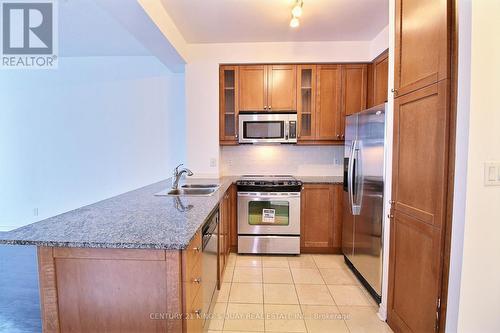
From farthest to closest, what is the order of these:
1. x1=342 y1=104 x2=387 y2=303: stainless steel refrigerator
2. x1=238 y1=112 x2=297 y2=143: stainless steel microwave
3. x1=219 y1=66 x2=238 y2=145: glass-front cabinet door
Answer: x1=219 y1=66 x2=238 y2=145: glass-front cabinet door
x1=238 y1=112 x2=297 y2=143: stainless steel microwave
x1=342 y1=104 x2=387 y2=303: stainless steel refrigerator

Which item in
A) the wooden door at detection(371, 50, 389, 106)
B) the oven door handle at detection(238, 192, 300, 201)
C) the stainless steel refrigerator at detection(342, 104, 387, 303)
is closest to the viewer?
the stainless steel refrigerator at detection(342, 104, 387, 303)

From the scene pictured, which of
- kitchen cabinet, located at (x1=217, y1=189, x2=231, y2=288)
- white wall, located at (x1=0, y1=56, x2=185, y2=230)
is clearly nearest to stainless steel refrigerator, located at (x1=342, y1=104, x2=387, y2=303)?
kitchen cabinet, located at (x1=217, y1=189, x2=231, y2=288)

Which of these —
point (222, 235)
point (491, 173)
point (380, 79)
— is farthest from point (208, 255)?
point (380, 79)

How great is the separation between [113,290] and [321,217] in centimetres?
251

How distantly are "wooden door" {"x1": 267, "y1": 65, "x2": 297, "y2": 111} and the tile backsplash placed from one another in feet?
2.06

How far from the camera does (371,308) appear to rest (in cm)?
211

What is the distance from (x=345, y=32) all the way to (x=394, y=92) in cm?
152

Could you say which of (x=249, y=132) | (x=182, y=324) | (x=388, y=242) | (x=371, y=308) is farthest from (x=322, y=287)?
(x=249, y=132)

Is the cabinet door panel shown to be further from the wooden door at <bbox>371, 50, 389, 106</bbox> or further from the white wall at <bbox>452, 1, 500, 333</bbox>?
the white wall at <bbox>452, 1, 500, 333</bbox>

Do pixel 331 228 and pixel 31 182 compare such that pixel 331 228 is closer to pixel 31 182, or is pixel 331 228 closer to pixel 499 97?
pixel 499 97

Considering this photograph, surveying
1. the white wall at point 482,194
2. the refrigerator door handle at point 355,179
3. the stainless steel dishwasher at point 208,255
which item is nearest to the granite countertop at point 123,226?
the stainless steel dishwasher at point 208,255

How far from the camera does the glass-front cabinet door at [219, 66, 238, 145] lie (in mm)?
3305

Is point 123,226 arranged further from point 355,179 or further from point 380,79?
point 380,79

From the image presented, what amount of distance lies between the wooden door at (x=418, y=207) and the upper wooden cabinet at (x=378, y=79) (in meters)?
1.26
